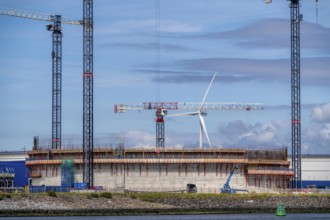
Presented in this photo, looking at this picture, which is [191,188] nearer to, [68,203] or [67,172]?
[67,172]

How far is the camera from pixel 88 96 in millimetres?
182125

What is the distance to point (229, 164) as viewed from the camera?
182125 mm

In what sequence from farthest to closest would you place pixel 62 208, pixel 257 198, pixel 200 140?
pixel 200 140 < pixel 257 198 < pixel 62 208

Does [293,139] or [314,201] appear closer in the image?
[314,201]

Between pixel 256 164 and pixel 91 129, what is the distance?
32.2 meters

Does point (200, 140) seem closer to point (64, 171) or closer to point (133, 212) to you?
point (64, 171)

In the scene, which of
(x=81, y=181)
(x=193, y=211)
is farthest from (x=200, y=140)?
(x=193, y=211)

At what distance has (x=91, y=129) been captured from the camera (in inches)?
7131

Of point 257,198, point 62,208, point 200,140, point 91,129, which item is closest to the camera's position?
point 62,208

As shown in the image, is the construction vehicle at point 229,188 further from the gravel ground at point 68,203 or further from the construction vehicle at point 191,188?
the gravel ground at point 68,203

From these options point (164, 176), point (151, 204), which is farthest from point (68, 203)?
point (164, 176)

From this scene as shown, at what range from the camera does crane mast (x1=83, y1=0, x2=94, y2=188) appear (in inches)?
7062

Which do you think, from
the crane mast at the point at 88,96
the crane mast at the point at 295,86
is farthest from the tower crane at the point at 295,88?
the crane mast at the point at 88,96

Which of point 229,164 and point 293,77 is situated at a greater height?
point 293,77
